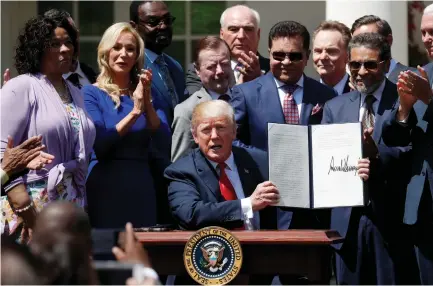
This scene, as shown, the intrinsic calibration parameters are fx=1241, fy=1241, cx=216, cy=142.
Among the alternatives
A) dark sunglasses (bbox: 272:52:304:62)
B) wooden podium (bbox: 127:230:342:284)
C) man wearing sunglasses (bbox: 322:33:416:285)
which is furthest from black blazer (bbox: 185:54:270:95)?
wooden podium (bbox: 127:230:342:284)

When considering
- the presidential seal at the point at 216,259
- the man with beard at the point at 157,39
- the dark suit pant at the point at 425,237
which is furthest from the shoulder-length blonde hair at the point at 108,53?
the dark suit pant at the point at 425,237

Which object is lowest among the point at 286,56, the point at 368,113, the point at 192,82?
the point at 368,113

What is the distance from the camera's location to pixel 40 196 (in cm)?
718

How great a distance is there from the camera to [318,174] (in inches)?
295

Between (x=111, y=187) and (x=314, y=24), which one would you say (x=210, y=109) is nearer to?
(x=111, y=187)

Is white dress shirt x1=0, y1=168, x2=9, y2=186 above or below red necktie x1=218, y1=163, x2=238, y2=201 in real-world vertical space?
above

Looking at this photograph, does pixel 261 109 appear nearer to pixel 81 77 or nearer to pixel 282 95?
pixel 282 95

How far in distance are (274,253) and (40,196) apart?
1.41 m

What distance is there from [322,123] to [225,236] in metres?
1.40

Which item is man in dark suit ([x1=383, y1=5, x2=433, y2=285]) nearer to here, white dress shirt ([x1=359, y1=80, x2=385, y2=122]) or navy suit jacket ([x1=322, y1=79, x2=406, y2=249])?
navy suit jacket ([x1=322, y1=79, x2=406, y2=249])

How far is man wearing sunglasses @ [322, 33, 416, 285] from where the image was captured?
25.0ft

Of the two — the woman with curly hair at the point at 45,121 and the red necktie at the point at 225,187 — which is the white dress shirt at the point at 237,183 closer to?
the red necktie at the point at 225,187

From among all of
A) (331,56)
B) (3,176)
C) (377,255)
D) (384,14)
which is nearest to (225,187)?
(377,255)

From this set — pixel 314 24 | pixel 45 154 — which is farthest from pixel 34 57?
pixel 314 24
